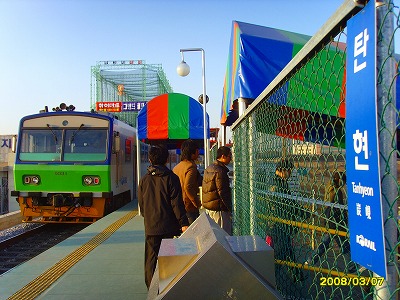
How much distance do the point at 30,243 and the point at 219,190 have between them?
5.98 m

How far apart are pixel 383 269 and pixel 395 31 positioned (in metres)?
0.66

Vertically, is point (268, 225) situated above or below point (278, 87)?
below

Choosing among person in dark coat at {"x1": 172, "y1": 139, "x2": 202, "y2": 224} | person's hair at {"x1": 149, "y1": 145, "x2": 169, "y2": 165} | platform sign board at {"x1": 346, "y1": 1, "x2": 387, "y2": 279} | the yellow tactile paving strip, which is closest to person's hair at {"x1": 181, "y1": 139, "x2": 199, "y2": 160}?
person in dark coat at {"x1": 172, "y1": 139, "x2": 202, "y2": 224}

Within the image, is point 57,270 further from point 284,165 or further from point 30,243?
point 30,243

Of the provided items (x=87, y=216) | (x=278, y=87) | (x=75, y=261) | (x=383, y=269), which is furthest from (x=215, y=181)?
(x=87, y=216)

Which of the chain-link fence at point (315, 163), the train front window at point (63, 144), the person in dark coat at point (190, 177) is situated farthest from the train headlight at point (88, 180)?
the chain-link fence at point (315, 163)

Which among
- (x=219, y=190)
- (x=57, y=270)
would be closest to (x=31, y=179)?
(x=57, y=270)

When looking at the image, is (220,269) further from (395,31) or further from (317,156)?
(395,31)

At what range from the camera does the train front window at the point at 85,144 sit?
32.5ft

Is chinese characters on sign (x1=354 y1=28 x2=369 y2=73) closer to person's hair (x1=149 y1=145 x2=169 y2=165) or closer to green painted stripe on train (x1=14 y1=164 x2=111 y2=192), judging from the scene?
person's hair (x1=149 y1=145 x2=169 y2=165)

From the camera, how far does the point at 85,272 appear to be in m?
5.04

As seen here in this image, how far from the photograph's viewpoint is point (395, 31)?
107cm

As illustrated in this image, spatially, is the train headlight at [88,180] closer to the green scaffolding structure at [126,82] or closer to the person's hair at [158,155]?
the person's hair at [158,155]

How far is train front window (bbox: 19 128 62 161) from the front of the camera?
9883mm
